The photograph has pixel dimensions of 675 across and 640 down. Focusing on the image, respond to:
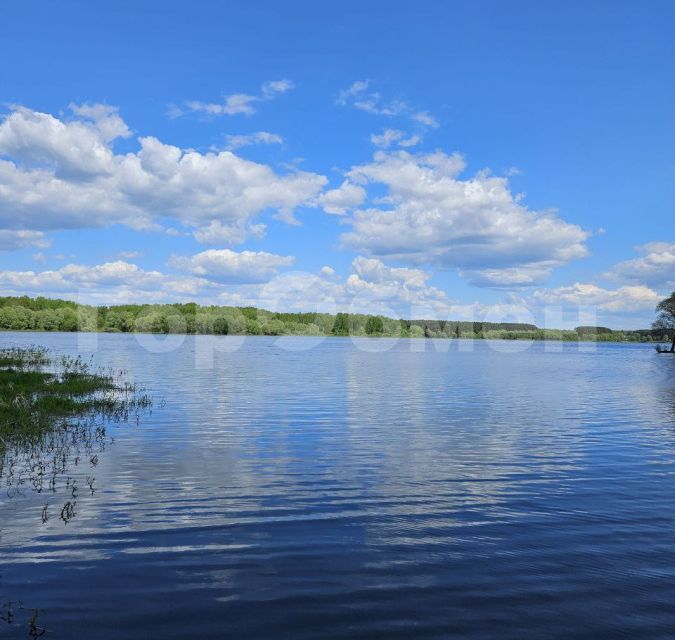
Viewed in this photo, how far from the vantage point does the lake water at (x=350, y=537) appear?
30.8 feet

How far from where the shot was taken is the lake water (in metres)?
9.39

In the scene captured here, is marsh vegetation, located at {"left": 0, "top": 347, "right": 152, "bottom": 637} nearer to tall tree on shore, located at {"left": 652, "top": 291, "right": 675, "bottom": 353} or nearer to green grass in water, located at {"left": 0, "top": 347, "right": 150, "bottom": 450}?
green grass in water, located at {"left": 0, "top": 347, "right": 150, "bottom": 450}

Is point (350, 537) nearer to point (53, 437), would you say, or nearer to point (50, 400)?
point (53, 437)

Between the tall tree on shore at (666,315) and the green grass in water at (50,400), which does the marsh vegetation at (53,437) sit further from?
the tall tree on shore at (666,315)

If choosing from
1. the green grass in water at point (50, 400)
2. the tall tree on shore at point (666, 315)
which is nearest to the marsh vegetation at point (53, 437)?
the green grass in water at point (50, 400)

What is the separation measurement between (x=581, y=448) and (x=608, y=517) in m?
11.1

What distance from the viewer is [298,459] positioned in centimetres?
2195

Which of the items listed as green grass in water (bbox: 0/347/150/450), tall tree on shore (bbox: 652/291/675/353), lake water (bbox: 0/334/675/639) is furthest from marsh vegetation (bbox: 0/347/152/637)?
tall tree on shore (bbox: 652/291/675/353)

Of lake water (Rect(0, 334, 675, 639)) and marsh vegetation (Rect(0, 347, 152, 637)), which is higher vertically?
marsh vegetation (Rect(0, 347, 152, 637))

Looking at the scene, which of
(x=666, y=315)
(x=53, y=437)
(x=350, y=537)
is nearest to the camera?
(x=350, y=537)

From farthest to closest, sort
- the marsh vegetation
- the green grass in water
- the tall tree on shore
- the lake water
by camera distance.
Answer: the tall tree on shore < the green grass in water < the marsh vegetation < the lake water

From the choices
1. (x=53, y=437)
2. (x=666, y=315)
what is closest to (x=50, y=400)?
(x=53, y=437)

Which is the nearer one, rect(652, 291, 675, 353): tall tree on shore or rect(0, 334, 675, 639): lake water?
rect(0, 334, 675, 639): lake water

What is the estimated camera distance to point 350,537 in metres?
13.2
